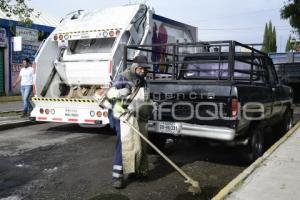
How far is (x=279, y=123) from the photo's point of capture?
10.2 meters

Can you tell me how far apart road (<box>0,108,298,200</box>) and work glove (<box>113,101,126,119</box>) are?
3.13 feet

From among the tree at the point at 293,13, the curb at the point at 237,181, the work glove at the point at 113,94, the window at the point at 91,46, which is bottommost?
the curb at the point at 237,181

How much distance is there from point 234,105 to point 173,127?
1057 millimetres

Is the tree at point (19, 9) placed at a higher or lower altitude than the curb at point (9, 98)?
higher

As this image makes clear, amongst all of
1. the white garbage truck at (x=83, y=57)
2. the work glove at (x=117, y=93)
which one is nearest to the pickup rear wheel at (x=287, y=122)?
the white garbage truck at (x=83, y=57)

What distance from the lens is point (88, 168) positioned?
704cm

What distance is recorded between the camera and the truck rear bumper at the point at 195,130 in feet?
21.7

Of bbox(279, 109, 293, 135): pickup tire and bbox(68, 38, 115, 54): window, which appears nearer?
bbox(279, 109, 293, 135): pickup tire

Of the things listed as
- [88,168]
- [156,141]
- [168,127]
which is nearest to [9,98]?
[156,141]

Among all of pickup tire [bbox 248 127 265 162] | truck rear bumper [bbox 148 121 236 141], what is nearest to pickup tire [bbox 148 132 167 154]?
truck rear bumper [bbox 148 121 236 141]

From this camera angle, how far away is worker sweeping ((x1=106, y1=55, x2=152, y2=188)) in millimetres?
5887

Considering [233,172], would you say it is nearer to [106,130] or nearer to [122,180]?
[122,180]

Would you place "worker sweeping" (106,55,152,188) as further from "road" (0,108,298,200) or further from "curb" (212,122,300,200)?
"curb" (212,122,300,200)

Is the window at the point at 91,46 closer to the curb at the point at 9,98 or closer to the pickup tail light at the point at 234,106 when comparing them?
the pickup tail light at the point at 234,106
